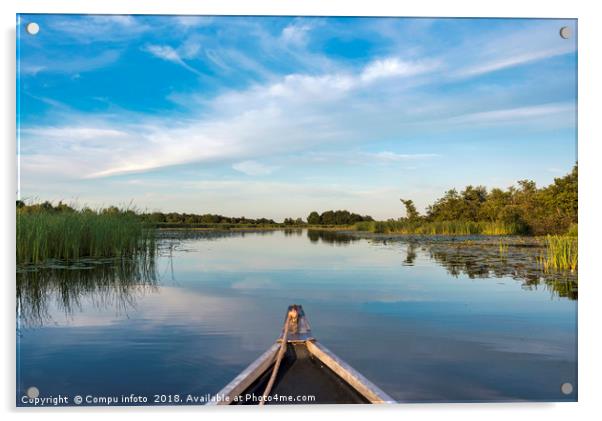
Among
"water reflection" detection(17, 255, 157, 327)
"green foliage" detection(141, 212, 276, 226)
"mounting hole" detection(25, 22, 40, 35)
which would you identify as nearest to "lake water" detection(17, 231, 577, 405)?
"water reflection" detection(17, 255, 157, 327)

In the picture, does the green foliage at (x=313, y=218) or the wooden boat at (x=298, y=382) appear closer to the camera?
the wooden boat at (x=298, y=382)

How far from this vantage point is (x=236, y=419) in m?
2.42

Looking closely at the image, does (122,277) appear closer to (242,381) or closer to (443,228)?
(242,381)

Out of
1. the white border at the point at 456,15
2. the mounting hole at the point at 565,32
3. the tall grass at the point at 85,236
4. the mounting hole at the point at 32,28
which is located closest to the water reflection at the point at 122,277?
the tall grass at the point at 85,236

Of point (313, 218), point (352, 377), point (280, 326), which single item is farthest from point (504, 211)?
point (352, 377)

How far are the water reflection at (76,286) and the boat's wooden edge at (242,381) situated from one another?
1.83m

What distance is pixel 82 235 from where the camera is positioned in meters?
5.72

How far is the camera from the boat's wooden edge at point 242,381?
7.19ft

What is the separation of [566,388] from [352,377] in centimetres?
144

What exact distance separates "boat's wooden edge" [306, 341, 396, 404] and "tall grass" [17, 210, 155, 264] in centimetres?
282

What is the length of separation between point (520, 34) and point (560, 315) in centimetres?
214

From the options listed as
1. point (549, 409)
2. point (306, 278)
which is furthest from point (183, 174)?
point (549, 409)

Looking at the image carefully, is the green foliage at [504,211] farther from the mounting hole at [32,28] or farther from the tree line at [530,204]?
the mounting hole at [32,28]
